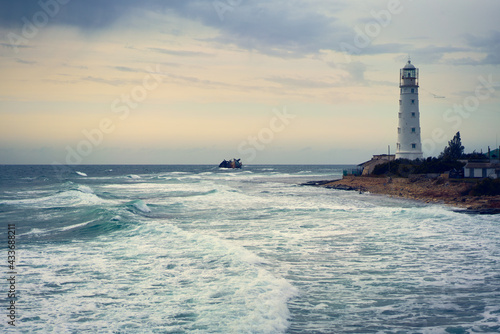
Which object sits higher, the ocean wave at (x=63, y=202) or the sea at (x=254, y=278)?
the ocean wave at (x=63, y=202)

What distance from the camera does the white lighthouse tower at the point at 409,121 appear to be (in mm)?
57812

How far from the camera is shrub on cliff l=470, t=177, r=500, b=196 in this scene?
111 feet

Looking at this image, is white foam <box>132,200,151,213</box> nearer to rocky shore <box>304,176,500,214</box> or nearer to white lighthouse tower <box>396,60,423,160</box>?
rocky shore <box>304,176,500,214</box>

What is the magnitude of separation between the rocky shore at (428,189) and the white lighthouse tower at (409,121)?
6.64 metres

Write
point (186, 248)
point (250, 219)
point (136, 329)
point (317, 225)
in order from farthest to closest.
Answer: point (250, 219) < point (317, 225) < point (186, 248) < point (136, 329)

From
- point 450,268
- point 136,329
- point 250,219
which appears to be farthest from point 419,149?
point 136,329

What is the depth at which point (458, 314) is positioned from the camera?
359 inches

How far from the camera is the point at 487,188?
1364 inches

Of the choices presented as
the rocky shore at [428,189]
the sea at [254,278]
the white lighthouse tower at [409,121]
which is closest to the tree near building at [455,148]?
the white lighthouse tower at [409,121]

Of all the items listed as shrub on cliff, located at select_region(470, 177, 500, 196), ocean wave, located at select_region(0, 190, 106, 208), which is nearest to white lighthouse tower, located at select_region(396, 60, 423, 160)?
shrub on cliff, located at select_region(470, 177, 500, 196)

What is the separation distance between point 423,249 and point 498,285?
4.80 metres

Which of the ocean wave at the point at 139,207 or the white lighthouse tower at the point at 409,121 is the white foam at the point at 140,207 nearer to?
the ocean wave at the point at 139,207

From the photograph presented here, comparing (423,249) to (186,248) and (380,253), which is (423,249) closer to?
(380,253)

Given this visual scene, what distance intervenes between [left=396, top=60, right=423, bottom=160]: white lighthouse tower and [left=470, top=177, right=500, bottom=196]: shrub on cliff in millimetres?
22717
